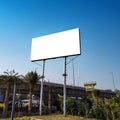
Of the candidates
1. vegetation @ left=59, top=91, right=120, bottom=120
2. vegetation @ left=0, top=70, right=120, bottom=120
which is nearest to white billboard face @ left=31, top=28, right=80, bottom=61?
vegetation @ left=0, top=70, right=120, bottom=120

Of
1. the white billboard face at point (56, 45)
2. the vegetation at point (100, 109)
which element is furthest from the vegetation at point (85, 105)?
the white billboard face at point (56, 45)

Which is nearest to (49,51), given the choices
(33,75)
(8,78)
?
(33,75)

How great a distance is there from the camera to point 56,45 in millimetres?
20891

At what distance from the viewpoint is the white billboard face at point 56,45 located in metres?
19.5

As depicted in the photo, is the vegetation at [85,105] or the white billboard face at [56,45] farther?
the white billboard face at [56,45]

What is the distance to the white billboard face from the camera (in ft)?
63.9

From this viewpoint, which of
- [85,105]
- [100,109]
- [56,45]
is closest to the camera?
[100,109]

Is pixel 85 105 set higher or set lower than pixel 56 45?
lower

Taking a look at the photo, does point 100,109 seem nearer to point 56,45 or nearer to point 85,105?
point 85,105

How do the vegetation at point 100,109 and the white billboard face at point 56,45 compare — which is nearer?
the vegetation at point 100,109

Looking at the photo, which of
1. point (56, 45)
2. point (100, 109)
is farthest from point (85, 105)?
point (56, 45)

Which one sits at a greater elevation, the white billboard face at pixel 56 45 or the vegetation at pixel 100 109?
the white billboard face at pixel 56 45

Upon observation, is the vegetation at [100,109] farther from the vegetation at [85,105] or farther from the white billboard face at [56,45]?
the white billboard face at [56,45]

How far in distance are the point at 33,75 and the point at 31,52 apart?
3452 mm
